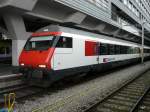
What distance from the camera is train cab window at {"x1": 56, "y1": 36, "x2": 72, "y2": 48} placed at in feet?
34.6

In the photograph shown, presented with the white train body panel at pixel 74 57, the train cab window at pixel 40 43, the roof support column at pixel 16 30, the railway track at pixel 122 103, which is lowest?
the railway track at pixel 122 103

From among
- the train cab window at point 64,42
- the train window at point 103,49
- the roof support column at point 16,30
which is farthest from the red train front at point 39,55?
the train window at point 103,49

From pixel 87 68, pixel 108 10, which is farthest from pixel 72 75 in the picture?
pixel 108 10

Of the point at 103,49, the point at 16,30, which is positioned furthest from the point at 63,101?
the point at 16,30

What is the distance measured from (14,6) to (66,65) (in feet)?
18.1

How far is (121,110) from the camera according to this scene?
25.2 ft

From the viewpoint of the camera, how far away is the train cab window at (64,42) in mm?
10539

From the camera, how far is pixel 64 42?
10.8 m

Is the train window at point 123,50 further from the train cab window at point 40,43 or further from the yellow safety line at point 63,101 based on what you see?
the train cab window at point 40,43

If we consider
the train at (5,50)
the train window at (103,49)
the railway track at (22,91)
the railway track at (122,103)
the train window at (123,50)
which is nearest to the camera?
the railway track at (122,103)

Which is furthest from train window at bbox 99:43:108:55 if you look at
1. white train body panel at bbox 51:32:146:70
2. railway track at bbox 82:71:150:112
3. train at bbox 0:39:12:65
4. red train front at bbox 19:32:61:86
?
train at bbox 0:39:12:65

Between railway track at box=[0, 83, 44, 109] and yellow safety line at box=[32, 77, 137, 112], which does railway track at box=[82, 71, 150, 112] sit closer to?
yellow safety line at box=[32, 77, 137, 112]

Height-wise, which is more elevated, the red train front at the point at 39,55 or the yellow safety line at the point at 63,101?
the red train front at the point at 39,55

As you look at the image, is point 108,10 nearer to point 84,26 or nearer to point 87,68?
point 84,26
